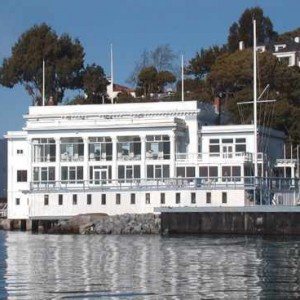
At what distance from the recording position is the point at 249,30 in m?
152

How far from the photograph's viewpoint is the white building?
79875mm

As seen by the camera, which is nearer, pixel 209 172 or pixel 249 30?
pixel 209 172

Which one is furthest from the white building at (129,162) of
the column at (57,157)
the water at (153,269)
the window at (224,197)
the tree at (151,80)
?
the tree at (151,80)

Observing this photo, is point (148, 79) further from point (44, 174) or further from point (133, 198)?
point (133, 198)

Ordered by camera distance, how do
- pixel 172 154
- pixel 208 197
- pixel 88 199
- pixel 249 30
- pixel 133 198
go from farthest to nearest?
1. pixel 249 30
2. pixel 172 154
3. pixel 88 199
4. pixel 133 198
5. pixel 208 197

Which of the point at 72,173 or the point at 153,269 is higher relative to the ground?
the point at 72,173

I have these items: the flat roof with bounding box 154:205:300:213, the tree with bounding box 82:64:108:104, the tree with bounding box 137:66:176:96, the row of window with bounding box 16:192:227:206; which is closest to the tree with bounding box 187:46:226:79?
the tree with bounding box 137:66:176:96

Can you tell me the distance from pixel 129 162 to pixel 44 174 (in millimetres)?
8094

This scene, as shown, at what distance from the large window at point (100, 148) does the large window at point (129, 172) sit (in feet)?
5.60

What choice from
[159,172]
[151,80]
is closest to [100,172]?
[159,172]

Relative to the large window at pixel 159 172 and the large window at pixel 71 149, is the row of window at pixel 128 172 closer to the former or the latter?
the large window at pixel 159 172

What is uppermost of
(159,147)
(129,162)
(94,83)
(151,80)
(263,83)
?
(151,80)

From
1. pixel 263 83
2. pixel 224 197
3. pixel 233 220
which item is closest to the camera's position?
pixel 233 220

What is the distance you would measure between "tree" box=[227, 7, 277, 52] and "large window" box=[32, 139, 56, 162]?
203ft
